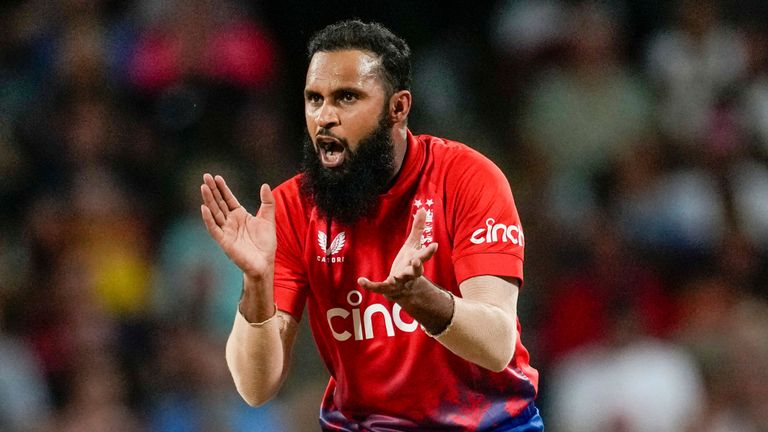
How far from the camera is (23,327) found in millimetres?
7570

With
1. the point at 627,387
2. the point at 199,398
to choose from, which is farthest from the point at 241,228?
the point at 627,387

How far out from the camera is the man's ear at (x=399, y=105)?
4.12 meters

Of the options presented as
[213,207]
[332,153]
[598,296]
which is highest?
[332,153]

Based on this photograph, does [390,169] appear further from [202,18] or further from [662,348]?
[202,18]

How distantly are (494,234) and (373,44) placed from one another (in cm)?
74

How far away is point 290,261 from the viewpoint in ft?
13.9

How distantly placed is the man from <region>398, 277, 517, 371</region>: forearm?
33mm

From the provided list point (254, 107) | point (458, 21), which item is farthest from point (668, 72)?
point (254, 107)

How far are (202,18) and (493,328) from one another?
5.39m

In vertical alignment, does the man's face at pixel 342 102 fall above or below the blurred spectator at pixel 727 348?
above

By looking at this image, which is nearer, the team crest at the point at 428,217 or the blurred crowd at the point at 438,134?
the team crest at the point at 428,217

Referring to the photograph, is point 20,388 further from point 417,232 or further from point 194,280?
point 417,232

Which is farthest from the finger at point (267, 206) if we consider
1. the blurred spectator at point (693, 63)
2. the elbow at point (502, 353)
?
the blurred spectator at point (693, 63)

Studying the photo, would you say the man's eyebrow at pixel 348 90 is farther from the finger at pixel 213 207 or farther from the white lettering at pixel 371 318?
the white lettering at pixel 371 318
